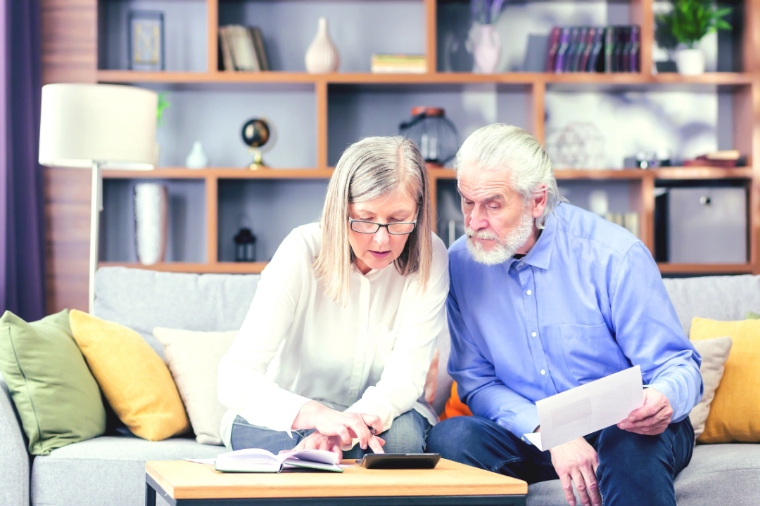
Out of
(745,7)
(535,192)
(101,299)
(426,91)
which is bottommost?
(101,299)

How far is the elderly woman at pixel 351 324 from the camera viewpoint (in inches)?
68.4

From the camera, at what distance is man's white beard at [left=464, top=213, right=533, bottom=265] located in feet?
6.05

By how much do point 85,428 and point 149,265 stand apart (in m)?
1.64

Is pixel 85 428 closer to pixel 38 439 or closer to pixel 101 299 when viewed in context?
pixel 38 439

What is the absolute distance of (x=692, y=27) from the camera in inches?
152

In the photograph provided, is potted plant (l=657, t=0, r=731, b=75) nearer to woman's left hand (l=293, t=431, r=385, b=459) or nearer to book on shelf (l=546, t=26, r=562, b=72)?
book on shelf (l=546, t=26, r=562, b=72)

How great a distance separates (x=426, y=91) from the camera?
4020 millimetres

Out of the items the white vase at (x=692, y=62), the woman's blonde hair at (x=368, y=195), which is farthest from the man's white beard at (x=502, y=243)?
the white vase at (x=692, y=62)

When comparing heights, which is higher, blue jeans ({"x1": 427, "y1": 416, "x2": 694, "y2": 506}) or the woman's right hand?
the woman's right hand

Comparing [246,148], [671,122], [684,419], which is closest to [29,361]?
[684,419]

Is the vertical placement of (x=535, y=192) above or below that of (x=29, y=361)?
above

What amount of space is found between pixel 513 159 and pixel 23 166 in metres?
2.51

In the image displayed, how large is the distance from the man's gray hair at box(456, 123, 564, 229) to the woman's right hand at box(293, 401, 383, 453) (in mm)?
591

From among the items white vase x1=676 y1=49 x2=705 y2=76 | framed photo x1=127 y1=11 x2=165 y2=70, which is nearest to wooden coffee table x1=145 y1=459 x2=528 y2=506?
framed photo x1=127 y1=11 x2=165 y2=70
